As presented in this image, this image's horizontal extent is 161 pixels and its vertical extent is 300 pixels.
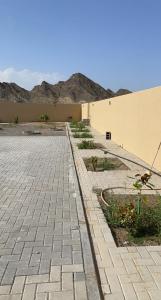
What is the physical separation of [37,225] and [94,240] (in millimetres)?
1002

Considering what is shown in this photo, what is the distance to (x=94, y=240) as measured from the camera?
4.94 meters

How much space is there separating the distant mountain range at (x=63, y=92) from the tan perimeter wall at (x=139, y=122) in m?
52.5

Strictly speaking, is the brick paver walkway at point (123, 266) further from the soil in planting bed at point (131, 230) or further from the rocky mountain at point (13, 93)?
the rocky mountain at point (13, 93)

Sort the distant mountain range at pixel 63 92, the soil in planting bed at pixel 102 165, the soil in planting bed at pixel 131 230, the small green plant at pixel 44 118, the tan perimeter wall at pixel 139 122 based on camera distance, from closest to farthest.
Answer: the soil in planting bed at pixel 131 230 < the tan perimeter wall at pixel 139 122 < the soil in planting bed at pixel 102 165 < the small green plant at pixel 44 118 < the distant mountain range at pixel 63 92

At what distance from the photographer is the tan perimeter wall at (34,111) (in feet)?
122

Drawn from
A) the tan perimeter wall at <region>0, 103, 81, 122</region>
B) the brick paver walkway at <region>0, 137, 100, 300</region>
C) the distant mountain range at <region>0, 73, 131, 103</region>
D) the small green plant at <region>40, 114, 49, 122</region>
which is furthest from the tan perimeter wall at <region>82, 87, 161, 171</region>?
the distant mountain range at <region>0, 73, 131, 103</region>

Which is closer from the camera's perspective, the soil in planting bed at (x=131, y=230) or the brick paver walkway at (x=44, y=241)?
the brick paver walkway at (x=44, y=241)

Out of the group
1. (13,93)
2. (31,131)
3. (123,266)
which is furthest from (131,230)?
(13,93)

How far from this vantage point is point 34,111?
37.6m

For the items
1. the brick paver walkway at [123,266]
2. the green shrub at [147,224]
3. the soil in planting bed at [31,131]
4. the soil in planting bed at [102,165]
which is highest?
the green shrub at [147,224]

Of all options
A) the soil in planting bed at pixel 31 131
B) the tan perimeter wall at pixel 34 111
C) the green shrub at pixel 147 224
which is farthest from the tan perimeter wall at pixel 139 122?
the tan perimeter wall at pixel 34 111

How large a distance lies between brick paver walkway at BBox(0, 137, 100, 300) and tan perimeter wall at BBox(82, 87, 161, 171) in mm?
2733

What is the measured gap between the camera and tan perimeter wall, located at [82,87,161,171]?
10102 millimetres

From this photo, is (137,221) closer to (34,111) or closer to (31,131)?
(31,131)
